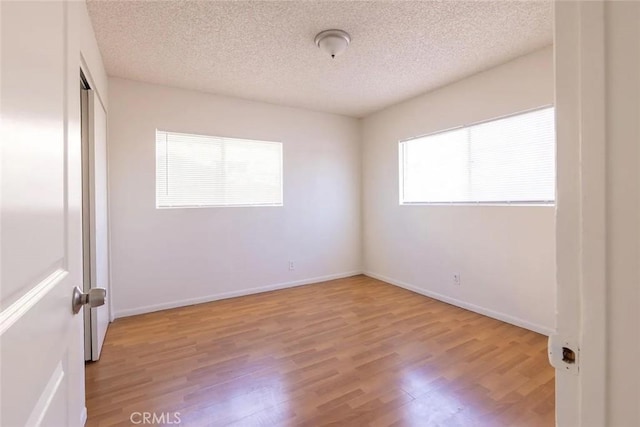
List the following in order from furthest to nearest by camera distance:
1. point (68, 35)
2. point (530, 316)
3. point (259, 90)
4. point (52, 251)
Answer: point (259, 90)
point (530, 316)
point (68, 35)
point (52, 251)

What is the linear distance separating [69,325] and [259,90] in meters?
3.24

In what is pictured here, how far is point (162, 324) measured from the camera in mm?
2889

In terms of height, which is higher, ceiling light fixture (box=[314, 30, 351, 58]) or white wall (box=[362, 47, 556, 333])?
ceiling light fixture (box=[314, 30, 351, 58])

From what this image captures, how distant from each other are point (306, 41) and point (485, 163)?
2.19 metres

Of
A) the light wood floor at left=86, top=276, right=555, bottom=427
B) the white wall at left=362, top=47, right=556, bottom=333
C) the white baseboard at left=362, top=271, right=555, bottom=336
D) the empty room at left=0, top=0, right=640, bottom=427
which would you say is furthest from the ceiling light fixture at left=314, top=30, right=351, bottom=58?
the white baseboard at left=362, top=271, right=555, bottom=336

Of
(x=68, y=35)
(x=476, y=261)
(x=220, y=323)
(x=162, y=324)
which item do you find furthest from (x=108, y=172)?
(x=476, y=261)

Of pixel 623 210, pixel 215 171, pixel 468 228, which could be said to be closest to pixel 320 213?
pixel 215 171

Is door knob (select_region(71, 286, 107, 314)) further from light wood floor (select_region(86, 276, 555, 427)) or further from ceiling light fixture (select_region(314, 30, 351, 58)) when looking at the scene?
ceiling light fixture (select_region(314, 30, 351, 58))

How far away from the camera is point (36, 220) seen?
52cm

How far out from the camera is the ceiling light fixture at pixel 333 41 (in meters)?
2.27

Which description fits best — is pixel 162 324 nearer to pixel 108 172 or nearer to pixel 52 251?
pixel 108 172

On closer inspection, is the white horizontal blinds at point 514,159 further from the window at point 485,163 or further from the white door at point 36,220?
the white door at point 36,220

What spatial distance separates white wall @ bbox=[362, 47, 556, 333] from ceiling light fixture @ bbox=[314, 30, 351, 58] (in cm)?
161

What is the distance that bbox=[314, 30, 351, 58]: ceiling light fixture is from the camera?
89.5 inches
